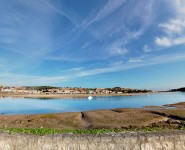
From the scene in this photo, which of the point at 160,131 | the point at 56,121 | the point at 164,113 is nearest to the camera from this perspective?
the point at 160,131

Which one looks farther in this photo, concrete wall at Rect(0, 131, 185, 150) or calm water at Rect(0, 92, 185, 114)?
calm water at Rect(0, 92, 185, 114)

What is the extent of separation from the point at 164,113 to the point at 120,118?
8.40m

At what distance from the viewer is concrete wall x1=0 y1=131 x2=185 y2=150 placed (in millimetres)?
13977

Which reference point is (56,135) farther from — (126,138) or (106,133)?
(126,138)

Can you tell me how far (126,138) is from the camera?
14.1 metres

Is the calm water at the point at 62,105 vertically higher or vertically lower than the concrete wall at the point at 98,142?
higher

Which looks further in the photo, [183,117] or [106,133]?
[183,117]

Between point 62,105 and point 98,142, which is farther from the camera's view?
point 62,105

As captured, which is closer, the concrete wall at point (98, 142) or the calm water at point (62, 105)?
the concrete wall at point (98, 142)

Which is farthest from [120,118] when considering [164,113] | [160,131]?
[160,131]

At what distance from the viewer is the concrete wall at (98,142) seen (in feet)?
45.9

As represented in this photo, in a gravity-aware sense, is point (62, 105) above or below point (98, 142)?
above

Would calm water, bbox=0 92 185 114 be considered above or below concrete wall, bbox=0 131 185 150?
above

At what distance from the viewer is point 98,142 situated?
1402 centimetres
